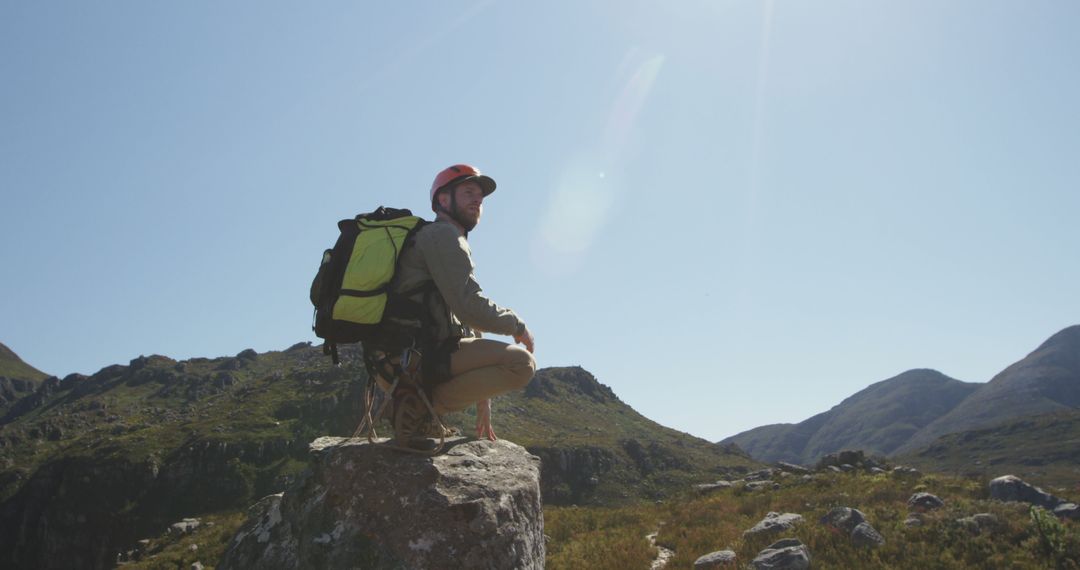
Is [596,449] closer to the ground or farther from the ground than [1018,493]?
farther from the ground

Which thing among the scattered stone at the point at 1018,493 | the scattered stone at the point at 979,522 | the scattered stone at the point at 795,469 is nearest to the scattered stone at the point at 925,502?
the scattered stone at the point at 979,522

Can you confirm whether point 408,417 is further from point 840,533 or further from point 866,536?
point 840,533

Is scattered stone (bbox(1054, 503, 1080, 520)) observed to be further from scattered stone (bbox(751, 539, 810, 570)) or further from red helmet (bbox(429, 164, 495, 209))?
red helmet (bbox(429, 164, 495, 209))

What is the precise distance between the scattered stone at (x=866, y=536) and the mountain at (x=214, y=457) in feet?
118

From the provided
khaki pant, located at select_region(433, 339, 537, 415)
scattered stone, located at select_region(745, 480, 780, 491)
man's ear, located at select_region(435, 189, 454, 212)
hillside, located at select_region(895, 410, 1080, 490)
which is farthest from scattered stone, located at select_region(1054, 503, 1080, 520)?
hillside, located at select_region(895, 410, 1080, 490)

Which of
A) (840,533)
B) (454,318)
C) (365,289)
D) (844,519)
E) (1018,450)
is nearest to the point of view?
(365,289)

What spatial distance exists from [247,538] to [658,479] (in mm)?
90199

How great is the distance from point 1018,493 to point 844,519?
1103 cm

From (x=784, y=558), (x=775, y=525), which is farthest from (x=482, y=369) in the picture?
(x=775, y=525)

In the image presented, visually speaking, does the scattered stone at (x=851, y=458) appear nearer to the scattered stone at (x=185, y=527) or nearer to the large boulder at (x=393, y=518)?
the large boulder at (x=393, y=518)

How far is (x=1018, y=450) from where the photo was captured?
160250mm

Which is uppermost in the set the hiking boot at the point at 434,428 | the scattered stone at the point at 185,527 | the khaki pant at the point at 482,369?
the khaki pant at the point at 482,369

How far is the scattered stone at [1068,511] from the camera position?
1619cm

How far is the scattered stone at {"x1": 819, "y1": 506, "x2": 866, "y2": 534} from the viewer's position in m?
14.2
